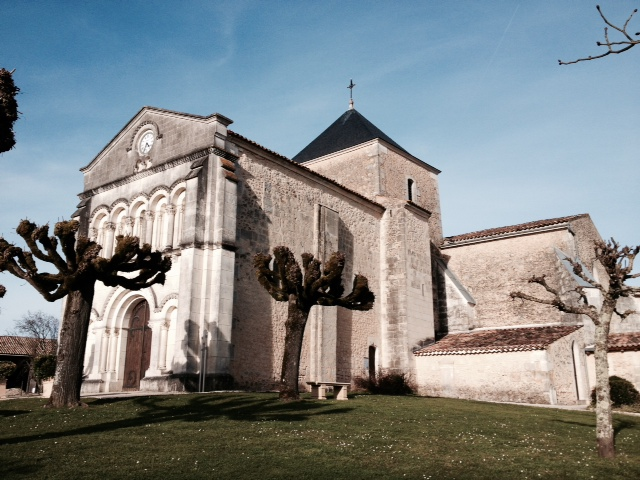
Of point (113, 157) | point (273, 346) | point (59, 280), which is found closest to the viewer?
point (59, 280)

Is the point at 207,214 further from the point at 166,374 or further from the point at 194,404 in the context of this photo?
the point at 194,404

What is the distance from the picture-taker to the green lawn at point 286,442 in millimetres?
7230

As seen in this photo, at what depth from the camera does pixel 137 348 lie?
17.0 meters

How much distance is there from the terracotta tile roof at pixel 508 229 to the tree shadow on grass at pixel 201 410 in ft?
48.6

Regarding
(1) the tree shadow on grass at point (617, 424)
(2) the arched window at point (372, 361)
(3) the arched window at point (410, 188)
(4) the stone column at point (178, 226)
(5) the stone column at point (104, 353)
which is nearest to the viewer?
(1) the tree shadow on grass at point (617, 424)

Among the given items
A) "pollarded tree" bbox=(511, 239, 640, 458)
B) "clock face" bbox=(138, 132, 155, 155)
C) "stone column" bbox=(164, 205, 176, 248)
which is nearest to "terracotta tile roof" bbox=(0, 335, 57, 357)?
"clock face" bbox=(138, 132, 155, 155)

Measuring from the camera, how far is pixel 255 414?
11.0 metres

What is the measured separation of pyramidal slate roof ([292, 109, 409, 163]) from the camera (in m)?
26.9

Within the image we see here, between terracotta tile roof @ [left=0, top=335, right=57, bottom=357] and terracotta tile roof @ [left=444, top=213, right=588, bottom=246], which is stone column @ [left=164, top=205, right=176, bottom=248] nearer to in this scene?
terracotta tile roof @ [left=444, top=213, right=588, bottom=246]

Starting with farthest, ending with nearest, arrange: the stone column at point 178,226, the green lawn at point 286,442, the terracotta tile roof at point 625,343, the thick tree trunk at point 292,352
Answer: the terracotta tile roof at point 625,343 → the stone column at point 178,226 → the thick tree trunk at point 292,352 → the green lawn at point 286,442

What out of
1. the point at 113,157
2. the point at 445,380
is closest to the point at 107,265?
the point at 113,157

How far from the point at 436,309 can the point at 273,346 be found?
10.3m

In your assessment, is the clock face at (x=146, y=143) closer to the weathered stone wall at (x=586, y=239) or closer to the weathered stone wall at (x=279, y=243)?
the weathered stone wall at (x=279, y=243)

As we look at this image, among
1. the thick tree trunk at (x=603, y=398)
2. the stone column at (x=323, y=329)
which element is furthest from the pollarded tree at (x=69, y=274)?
the thick tree trunk at (x=603, y=398)
